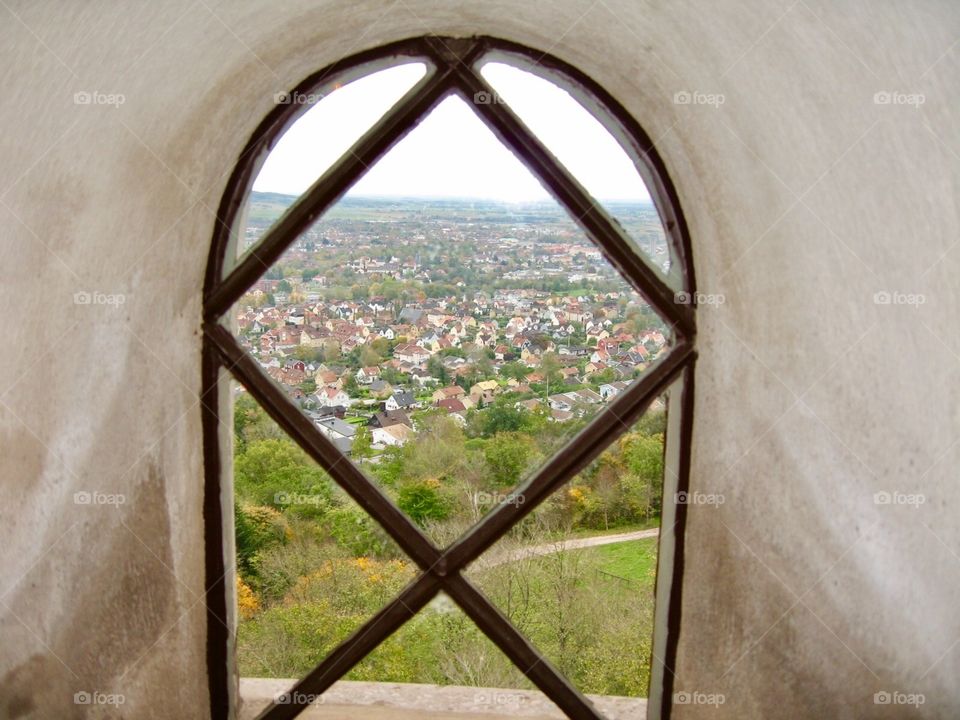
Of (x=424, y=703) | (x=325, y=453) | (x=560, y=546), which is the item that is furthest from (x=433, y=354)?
(x=424, y=703)

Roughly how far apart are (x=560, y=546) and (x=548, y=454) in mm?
380

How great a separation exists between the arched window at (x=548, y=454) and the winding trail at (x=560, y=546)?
0.16 m

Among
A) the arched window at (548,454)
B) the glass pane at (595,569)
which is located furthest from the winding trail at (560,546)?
the arched window at (548,454)

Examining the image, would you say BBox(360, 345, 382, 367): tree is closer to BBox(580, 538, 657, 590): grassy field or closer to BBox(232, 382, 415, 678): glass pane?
BBox(232, 382, 415, 678): glass pane

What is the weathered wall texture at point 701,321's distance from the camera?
1.85 meters

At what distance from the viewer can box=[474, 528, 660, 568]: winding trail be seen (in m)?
2.57

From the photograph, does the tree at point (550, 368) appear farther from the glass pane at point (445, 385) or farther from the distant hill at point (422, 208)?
the distant hill at point (422, 208)

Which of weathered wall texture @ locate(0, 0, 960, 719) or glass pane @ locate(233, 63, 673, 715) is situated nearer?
weathered wall texture @ locate(0, 0, 960, 719)

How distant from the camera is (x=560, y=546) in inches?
104

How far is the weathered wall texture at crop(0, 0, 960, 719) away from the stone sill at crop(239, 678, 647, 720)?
0.22 m

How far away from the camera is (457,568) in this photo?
2.35m

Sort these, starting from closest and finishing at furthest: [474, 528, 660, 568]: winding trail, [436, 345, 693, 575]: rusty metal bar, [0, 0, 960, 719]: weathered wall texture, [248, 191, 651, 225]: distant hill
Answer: [0, 0, 960, 719]: weathered wall texture < [436, 345, 693, 575]: rusty metal bar < [248, 191, 651, 225]: distant hill < [474, 528, 660, 568]: winding trail

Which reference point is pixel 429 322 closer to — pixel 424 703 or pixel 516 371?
pixel 516 371

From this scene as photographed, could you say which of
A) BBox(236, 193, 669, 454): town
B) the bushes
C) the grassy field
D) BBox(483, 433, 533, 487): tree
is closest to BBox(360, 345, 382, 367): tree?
BBox(236, 193, 669, 454): town
